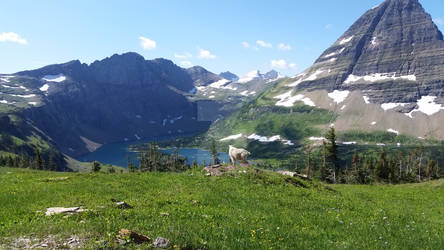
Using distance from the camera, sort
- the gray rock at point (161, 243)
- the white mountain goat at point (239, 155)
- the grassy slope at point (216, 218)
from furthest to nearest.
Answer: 1. the white mountain goat at point (239, 155)
2. the grassy slope at point (216, 218)
3. the gray rock at point (161, 243)

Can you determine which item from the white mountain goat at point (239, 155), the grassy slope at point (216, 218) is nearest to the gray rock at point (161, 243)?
the grassy slope at point (216, 218)

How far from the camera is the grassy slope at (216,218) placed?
1097cm

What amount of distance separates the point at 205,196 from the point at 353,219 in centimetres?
992

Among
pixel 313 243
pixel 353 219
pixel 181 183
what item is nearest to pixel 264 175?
pixel 181 183

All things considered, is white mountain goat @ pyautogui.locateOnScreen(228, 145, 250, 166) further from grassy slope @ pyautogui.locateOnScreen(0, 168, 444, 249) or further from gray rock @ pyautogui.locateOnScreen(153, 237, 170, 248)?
gray rock @ pyautogui.locateOnScreen(153, 237, 170, 248)

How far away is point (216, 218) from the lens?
14.4 metres

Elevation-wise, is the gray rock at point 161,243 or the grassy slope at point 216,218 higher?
the gray rock at point 161,243

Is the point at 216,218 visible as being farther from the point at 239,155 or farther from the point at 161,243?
the point at 239,155

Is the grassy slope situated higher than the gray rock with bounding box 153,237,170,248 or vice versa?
the gray rock with bounding box 153,237,170,248

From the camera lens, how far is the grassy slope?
11.0 meters

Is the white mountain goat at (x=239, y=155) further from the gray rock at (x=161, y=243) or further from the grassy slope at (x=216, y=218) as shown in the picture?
the gray rock at (x=161, y=243)

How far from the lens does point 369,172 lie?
11588cm

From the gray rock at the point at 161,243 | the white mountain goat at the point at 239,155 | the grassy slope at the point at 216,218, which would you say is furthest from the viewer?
the white mountain goat at the point at 239,155

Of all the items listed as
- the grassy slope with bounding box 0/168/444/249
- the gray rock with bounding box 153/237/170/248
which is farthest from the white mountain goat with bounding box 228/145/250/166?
the gray rock with bounding box 153/237/170/248
